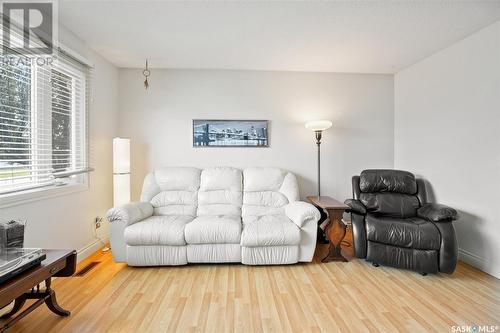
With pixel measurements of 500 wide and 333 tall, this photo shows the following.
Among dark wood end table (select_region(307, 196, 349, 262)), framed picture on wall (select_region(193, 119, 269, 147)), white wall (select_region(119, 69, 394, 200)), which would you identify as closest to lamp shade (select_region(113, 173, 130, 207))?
white wall (select_region(119, 69, 394, 200))

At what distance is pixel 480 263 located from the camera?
2414mm

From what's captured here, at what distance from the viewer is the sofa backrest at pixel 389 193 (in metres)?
2.79

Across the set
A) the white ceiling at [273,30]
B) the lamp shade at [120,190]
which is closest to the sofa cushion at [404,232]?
the white ceiling at [273,30]

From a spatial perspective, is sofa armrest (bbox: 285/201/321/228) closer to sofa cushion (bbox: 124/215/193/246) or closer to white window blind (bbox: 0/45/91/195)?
sofa cushion (bbox: 124/215/193/246)

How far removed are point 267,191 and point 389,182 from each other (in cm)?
150

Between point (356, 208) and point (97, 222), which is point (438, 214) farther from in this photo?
point (97, 222)

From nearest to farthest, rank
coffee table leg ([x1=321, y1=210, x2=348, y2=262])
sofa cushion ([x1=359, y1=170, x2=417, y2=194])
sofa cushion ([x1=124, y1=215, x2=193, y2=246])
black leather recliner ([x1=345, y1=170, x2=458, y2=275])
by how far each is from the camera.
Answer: black leather recliner ([x1=345, y1=170, x2=458, y2=275]) < sofa cushion ([x1=124, y1=215, x2=193, y2=246]) < coffee table leg ([x1=321, y1=210, x2=348, y2=262]) < sofa cushion ([x1=359, y1=170, x2=417, y2=194])

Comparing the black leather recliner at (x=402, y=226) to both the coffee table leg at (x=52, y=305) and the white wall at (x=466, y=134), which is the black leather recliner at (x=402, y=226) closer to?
the white wall at (x=466, y=134)

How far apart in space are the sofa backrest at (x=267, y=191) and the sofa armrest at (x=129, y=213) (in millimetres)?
1171

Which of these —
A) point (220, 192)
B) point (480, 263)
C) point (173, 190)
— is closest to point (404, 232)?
point (480, 263)

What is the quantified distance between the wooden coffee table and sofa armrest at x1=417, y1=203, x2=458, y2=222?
3136 mm

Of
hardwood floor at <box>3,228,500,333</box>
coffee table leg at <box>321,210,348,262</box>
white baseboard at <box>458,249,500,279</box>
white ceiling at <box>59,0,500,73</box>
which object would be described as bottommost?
hardwood floor at <box>3,228,500,333</box>

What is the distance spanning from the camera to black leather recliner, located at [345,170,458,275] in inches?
88.2

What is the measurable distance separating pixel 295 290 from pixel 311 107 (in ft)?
8.19
